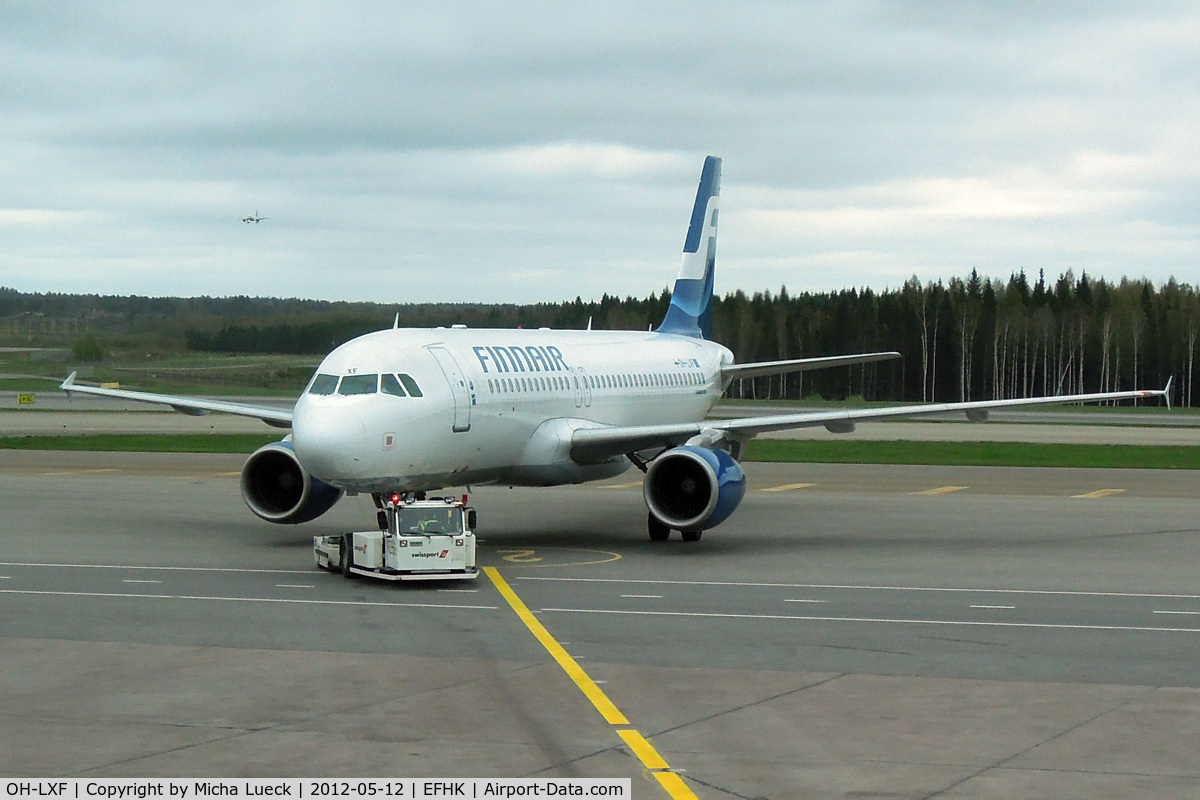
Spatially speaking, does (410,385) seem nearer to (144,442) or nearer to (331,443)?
(331,443)

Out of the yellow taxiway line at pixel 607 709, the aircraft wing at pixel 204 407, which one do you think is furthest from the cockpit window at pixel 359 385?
the aircraft wing at pixel 204 407

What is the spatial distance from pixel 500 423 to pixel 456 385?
1686 millimetres

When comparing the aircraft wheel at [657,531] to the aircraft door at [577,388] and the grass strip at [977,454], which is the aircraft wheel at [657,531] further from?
the grass strip at [977,454]

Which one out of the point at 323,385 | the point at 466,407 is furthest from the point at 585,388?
the point at 323,385

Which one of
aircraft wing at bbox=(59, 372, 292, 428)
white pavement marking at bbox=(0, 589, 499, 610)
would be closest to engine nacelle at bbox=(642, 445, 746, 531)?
white pavement marking at bbox=(0, 589, 499, 610)

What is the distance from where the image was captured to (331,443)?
87.0 ft

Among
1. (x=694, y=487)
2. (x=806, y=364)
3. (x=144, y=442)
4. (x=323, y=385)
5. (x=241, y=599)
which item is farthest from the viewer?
(x=144, y=442)

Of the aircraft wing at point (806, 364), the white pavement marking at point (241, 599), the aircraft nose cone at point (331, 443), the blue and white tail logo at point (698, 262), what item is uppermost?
the blue and white tail logo at point (698, 262)

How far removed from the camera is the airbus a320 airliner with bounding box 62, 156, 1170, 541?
89.7 feet

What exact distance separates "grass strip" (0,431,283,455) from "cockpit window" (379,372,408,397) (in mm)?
33844

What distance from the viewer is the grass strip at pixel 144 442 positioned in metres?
61.1

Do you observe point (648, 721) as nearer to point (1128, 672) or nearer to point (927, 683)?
point (927, 683)

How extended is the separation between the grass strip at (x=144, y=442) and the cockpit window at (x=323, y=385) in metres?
33.2

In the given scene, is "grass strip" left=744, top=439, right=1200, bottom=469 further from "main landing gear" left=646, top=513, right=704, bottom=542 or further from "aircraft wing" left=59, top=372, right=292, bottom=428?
"aircraft wing" left=59, top=372, right=292, bottom=428
